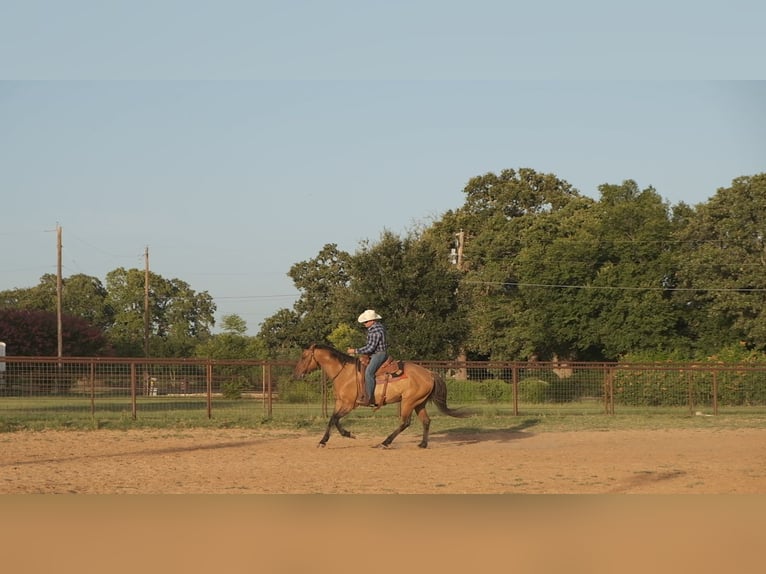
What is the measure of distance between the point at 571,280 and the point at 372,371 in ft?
143

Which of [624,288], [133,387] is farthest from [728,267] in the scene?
[133,387]

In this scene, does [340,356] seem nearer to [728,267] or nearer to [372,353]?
[372,353]

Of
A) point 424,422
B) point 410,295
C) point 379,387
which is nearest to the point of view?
point 379,387

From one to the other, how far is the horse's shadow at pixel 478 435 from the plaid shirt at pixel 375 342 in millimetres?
3142

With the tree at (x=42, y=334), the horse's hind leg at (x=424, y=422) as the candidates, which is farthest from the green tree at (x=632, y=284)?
the horse's hind leg at (x=424, y=422)

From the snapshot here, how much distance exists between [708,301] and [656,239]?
193 inches

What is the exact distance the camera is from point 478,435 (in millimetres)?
21641

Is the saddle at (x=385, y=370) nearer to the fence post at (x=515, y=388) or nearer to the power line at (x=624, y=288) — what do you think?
the fence post at (x=515, y=388)

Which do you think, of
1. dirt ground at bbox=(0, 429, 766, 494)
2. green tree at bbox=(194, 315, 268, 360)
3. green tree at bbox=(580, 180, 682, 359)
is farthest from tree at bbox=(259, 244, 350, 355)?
dirt ground at bbox=(0, 429, 766, 494)

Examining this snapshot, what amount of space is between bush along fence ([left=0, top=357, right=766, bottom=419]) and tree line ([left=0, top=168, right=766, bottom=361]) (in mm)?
9775

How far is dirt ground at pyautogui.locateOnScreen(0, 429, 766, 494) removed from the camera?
12.2m

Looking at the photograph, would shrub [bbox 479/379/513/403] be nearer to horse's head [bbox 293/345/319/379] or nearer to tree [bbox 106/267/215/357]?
horse's head [bbox 293/345/319/379]

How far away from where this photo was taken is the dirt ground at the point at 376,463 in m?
12.2

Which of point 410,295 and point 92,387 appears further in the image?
point 410,295
